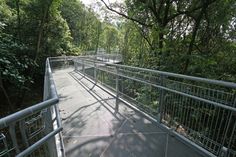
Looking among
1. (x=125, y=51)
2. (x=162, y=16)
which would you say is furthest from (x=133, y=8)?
(x=125, y=51)

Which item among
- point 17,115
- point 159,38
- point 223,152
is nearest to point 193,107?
point 223,152

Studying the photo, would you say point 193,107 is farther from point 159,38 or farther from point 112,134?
point 159,38

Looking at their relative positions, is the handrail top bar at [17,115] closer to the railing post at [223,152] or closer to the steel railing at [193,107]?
the steel railing at [193,107]

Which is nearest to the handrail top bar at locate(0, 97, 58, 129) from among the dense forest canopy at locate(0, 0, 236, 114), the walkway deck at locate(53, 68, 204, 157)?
the walkway deck at locate(53, 68, 204, 157)

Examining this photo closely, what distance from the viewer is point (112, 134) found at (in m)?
3.80

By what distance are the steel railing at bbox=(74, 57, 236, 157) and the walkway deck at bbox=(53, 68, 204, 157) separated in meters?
0.27

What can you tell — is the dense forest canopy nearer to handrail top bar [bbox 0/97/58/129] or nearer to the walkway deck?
the walkway deck

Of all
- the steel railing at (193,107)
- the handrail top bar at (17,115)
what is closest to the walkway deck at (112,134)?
the steel railing at (193,107)

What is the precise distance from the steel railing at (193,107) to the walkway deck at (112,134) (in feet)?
0.89

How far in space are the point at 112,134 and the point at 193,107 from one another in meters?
1.67

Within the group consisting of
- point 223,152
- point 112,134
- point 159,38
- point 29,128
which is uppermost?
point 159,38

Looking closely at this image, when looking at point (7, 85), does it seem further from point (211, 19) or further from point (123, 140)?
point (211, 19)

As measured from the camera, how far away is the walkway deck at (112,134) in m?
3.16

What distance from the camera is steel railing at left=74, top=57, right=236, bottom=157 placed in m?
2.76
